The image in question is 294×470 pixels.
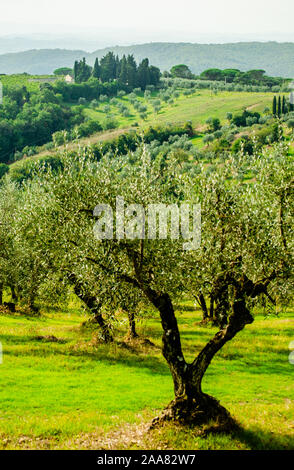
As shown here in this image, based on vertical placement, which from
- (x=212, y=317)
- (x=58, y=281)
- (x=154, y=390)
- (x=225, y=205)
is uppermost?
(x=225, y=205)

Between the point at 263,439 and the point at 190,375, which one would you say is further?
the point at 190,375

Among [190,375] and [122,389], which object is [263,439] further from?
[122,389]

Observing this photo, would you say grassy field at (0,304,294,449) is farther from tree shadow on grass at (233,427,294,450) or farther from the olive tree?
the olive tree

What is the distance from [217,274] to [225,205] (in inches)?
142

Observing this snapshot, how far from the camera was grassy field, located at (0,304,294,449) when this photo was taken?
15984 mm

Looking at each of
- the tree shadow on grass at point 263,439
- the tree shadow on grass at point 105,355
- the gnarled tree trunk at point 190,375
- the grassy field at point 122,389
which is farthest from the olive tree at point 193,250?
the tree shadow on grass at point 105,355

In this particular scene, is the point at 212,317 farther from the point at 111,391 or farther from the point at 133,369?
the point at 111,391

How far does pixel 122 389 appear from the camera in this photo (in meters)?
22.1

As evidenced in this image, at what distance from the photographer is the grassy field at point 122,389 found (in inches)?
629

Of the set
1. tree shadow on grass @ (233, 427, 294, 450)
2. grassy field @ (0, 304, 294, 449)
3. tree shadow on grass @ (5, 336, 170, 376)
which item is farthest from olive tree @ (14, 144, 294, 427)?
tree shadow on grass @ (5, 336, 170, 376)

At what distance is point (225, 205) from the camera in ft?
61.6

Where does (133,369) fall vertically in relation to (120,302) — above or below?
below

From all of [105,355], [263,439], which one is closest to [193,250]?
[263,439]

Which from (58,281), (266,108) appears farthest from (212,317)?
(266,108)
